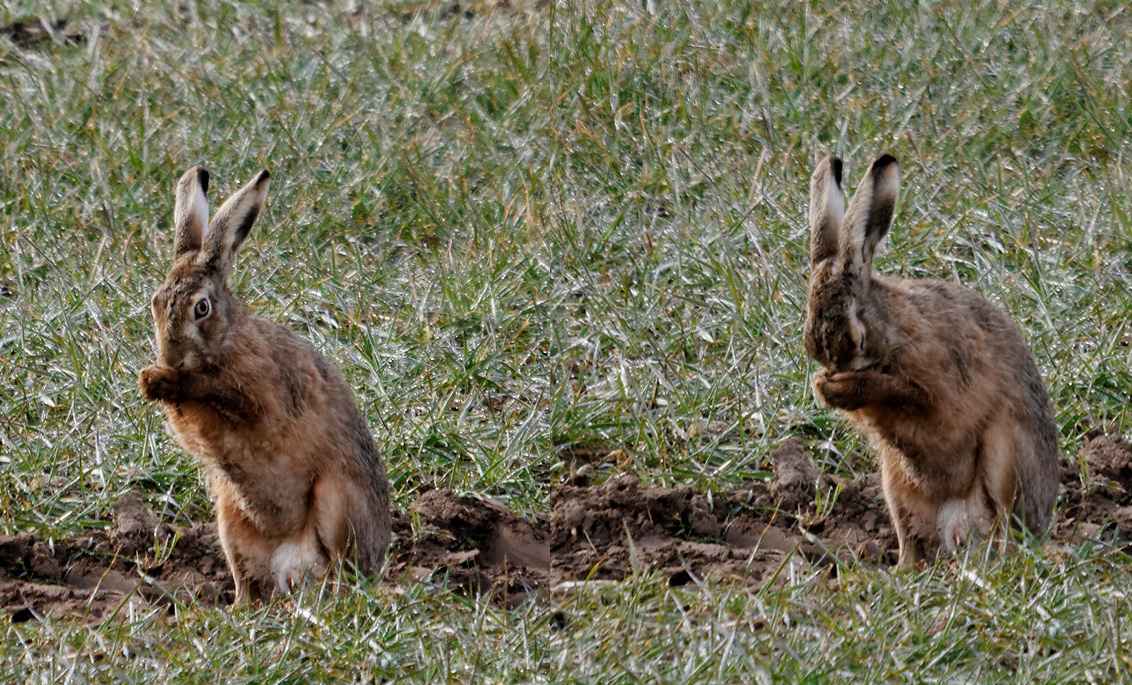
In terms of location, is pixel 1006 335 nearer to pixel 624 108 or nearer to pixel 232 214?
pixel 624 108

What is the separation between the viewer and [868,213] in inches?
156

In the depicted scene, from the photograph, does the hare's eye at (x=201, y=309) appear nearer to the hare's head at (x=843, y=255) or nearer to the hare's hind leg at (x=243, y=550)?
the hare's hind leg at (x=243, y=550)

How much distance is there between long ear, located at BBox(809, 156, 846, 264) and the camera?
4.02m

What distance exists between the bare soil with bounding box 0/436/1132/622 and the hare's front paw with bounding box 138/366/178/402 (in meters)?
0.56

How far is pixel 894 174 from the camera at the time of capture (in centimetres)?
400

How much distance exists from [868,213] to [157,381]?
1949mm

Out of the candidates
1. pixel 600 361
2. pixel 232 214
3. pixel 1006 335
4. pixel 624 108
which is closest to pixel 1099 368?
pixel 1006 335

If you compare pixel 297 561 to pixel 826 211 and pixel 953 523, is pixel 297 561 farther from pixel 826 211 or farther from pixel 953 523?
pixel 953 523

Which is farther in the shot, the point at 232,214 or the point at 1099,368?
the point at 1099,368

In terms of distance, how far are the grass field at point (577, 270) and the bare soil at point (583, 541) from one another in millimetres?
82

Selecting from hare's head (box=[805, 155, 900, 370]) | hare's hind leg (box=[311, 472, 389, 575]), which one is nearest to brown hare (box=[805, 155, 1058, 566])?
hare's head (box=[805, 155, 900, 370])

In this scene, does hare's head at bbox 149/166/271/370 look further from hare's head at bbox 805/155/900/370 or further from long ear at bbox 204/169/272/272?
hare's head at bbox 805/155/900/370

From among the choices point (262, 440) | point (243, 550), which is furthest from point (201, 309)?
point (243, 550)

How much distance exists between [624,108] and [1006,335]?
180 cm
